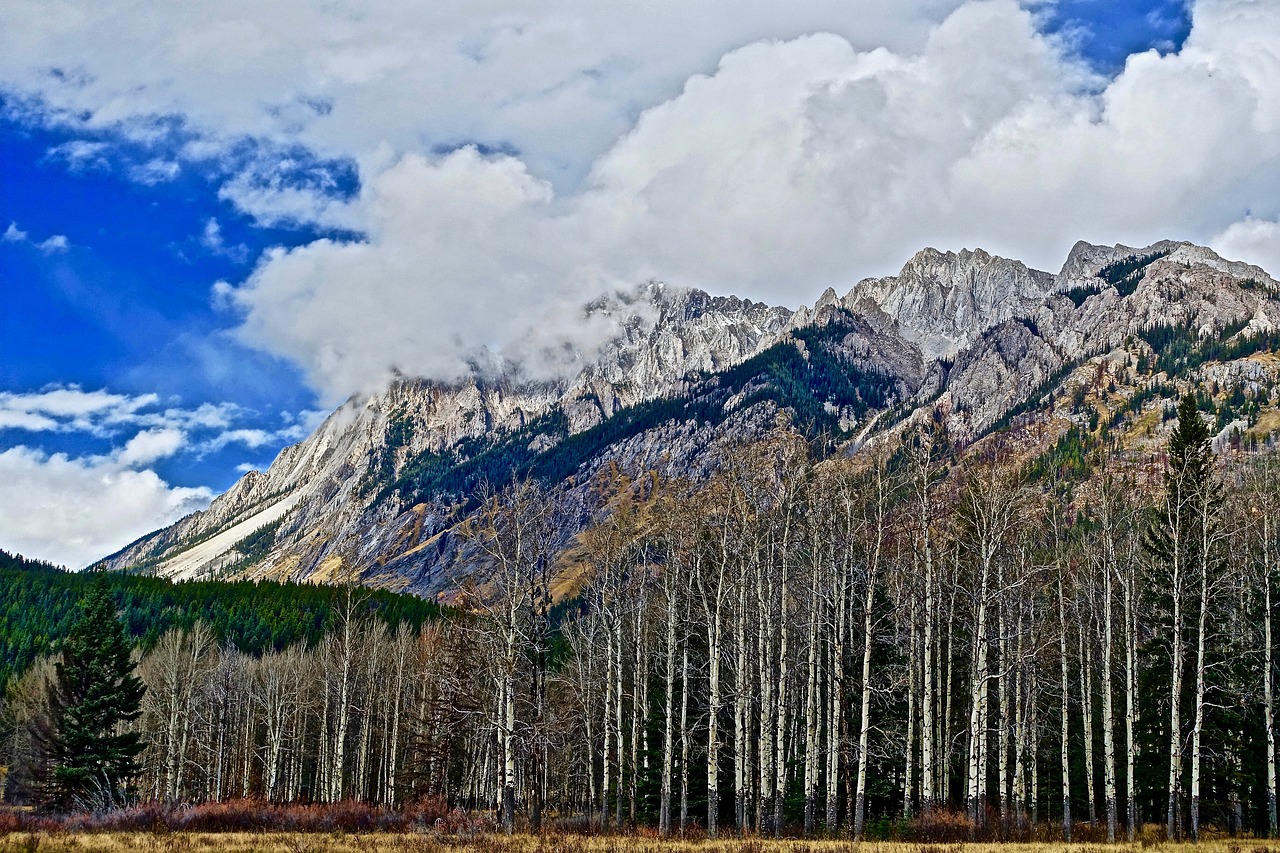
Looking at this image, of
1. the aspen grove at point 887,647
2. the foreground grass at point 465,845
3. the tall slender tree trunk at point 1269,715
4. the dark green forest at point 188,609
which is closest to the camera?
the foreground grass at point 465,845

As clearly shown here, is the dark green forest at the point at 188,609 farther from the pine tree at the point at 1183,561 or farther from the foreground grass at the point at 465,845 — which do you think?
the pine tree at the point at 1183,561

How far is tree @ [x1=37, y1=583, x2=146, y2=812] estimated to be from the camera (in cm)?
4391

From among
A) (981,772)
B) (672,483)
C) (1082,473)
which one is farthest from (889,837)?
(1082,473)

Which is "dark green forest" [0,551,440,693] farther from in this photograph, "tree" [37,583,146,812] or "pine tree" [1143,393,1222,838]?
"pine tree" [1143,393,1222,838]

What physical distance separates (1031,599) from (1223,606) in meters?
10.1

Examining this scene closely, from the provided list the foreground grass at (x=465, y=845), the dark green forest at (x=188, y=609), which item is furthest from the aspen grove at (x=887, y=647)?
the dark green forest at (x=188, y=609)

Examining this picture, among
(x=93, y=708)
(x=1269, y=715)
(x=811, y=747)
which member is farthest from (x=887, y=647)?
(x=93, y=708)

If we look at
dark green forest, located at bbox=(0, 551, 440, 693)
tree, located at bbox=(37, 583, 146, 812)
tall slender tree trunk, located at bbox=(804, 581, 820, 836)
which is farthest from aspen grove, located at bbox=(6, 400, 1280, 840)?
dark green forest, located at bbox=(0, 551, 440, 693)

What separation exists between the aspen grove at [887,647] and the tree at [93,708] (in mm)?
12378

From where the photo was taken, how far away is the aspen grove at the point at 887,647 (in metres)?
29.3

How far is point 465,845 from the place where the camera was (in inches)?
867

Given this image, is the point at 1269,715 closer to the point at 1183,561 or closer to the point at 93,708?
the point at 1183,561

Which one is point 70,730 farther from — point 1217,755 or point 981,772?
point 1217,755

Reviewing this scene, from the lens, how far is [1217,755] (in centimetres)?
3022
